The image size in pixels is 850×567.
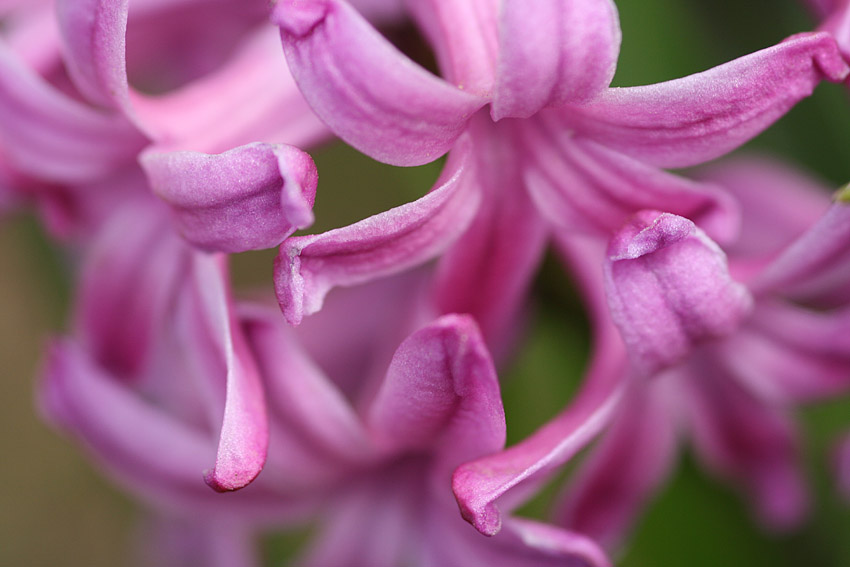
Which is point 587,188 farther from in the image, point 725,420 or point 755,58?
point 725,420

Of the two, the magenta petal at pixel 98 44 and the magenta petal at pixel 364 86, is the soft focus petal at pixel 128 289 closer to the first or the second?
the magenta petal at pixel 98 44

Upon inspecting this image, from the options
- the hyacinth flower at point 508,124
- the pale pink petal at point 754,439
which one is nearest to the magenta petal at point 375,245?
the hyacinth flower at point 508,124

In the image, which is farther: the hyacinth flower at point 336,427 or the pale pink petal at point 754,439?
the pale pink petal at point 754,439

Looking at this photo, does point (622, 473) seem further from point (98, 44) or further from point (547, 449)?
point (98, 44)

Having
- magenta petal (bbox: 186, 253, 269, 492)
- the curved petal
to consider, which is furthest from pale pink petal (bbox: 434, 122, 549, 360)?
the curved petal

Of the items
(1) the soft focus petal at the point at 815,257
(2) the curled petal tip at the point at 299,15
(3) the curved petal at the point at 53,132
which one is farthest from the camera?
(3) the curved petal at the point at 53,132

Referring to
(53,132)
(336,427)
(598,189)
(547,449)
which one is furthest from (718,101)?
(53,132)

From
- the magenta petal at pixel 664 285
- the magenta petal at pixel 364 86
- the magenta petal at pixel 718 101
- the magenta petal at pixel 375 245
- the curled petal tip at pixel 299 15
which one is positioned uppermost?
the curled petal tip at pixel 299 15

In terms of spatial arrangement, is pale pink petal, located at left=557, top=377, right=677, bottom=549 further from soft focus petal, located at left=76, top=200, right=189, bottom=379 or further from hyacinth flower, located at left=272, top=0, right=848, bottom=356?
soft focus petal, located at left=76, top=200, right=189, bottom=379
